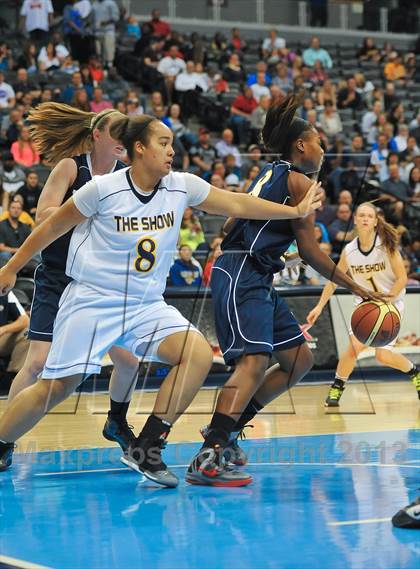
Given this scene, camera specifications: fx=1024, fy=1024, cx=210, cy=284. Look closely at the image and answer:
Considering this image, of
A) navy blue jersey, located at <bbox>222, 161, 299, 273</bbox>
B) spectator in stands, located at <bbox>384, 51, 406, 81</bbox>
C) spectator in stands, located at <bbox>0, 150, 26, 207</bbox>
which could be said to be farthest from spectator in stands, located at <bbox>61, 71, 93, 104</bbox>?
navy blue jersey, located at <bbox>222, 161, 299, 273</bbox>

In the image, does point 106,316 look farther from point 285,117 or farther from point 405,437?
point 405,437

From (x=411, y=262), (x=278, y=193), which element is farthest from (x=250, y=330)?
(x=411, y=262)

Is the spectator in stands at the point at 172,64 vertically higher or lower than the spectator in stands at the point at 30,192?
higher

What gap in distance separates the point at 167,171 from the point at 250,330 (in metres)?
0.98

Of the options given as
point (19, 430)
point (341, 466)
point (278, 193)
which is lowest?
point (341, 466)

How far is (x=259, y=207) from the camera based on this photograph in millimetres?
5430

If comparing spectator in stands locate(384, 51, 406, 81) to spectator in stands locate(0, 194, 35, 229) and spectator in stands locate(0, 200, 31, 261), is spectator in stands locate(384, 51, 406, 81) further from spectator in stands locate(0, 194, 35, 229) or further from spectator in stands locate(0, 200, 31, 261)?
spectator in stands locate(0, 200, 31, 261)

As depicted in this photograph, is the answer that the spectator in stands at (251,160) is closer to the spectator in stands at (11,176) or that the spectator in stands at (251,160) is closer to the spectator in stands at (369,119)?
the spectator in stands at (11,176)

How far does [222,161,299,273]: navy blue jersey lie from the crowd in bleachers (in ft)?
20.9

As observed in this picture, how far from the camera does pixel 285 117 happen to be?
5.82 metres

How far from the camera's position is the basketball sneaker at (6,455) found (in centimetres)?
577

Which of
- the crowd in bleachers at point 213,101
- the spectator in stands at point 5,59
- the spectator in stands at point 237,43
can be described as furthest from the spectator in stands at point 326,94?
the spectator in stands at point 5,59

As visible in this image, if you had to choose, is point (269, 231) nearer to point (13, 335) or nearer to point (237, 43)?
point (13, 335)

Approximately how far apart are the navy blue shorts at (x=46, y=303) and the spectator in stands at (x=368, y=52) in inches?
758
